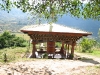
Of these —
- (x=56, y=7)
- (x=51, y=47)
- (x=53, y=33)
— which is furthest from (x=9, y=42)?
(x=56, y=7)

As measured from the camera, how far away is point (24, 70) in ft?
38.3

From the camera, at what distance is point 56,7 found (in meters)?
9.98

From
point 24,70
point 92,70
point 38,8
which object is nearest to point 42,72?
point 24,70

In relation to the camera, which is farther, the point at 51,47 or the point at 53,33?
the point at 51,47

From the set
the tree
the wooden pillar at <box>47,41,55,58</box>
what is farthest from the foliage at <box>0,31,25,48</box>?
the tree

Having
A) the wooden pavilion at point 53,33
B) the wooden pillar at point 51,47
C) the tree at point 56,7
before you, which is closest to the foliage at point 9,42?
the wooden pillar at point 51,47

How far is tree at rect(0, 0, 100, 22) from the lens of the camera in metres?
8.87

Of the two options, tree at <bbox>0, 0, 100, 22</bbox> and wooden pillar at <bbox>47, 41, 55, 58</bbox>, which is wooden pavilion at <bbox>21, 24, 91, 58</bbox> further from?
tree at <bbox>0, 0, 100, 22</bbox>

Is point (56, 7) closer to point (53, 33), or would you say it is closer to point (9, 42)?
point (53, 33)

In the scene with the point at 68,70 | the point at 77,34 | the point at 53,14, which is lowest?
the point at 68,70

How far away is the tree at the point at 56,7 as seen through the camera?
887cm

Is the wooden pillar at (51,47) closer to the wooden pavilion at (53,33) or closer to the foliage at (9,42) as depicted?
the wooden pavilion at (53,33)

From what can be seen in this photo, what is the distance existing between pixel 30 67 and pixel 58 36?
738 cm

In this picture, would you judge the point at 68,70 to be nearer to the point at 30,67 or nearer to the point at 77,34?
the point at 30,67
